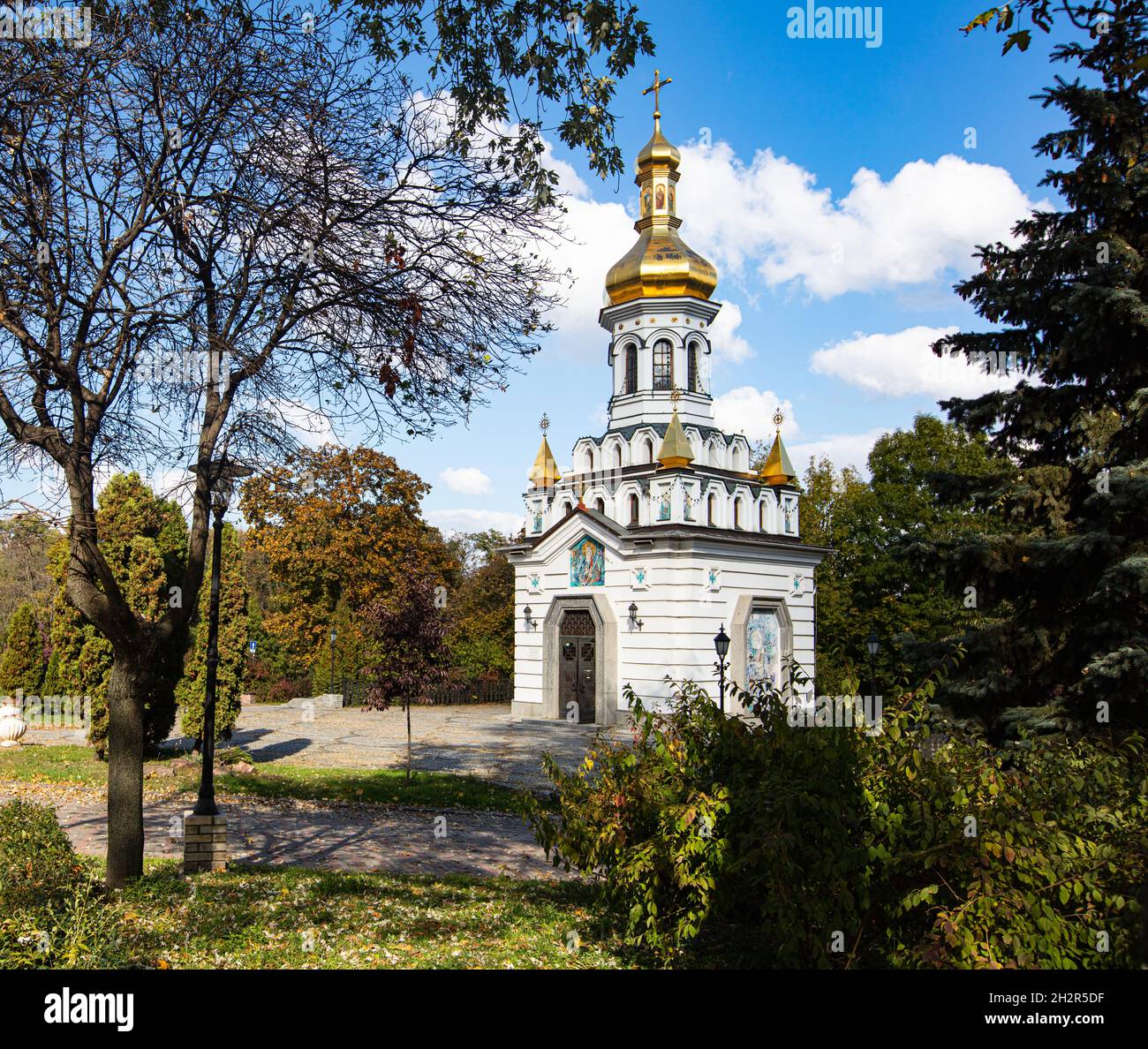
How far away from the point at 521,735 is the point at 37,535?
62.9ft

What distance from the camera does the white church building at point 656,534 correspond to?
2572 cm

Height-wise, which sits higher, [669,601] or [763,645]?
[669,601]

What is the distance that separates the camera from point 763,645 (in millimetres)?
27297

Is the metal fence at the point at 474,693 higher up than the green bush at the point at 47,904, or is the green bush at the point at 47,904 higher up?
the green bush at the point at 47,904

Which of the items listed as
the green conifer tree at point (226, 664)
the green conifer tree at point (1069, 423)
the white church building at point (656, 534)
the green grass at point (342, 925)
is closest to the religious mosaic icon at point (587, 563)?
the white church building at point (656, 534)

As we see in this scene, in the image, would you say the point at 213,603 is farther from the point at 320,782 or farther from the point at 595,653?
the point at 595,653

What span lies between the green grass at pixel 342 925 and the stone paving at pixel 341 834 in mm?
1421

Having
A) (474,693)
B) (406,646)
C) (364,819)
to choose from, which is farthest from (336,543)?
(364,819)

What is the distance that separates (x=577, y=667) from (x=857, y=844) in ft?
73.5

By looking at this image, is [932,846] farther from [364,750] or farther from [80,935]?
[364,750]

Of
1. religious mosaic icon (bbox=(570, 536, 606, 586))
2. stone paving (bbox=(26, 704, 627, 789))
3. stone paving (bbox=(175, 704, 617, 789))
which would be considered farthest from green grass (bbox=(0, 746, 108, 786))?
religious mosaic icon (bbox=(570, 536, 606, 586))

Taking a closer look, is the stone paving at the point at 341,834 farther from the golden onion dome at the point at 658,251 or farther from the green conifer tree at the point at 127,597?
the golden onion dome at the point at 658,251

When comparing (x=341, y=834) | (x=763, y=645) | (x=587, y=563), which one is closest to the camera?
(x=341, y=834)

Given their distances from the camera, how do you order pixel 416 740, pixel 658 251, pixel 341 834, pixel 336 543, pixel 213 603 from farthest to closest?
pixel 336 543 < pixel 658 251 < pixel 416 740 < pixel 341 834 < pixel 213 603
